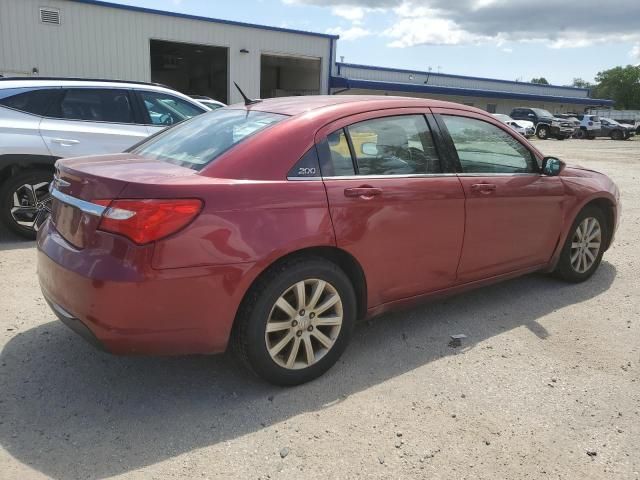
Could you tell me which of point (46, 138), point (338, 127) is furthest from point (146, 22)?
point (338, 127)

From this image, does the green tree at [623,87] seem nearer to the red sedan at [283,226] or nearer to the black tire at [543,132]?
the black tire at [543,132]

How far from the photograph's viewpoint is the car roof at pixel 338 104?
333cm

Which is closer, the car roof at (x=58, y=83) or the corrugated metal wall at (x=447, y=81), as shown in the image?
the car roof at (x=58, y=83)

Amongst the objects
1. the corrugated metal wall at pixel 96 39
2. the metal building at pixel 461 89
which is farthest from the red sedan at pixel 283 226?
the metal building at pixel 461 89

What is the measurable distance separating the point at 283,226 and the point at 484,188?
5.49 feet

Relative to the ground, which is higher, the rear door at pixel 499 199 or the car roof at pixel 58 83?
the car roof at pixel 58 83

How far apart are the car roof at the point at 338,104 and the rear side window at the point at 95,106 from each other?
3.22m

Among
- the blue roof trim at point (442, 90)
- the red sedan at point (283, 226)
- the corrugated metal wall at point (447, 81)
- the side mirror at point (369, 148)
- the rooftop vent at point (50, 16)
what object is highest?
the rooftop vent at point (50, 16)

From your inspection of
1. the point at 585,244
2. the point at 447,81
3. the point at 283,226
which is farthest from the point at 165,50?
the point at 283,226

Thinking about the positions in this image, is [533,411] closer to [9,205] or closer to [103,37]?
[9,205]

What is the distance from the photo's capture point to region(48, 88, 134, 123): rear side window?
617 cm

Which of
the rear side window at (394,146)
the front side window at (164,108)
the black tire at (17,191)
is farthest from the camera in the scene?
the front side window at (164,108)

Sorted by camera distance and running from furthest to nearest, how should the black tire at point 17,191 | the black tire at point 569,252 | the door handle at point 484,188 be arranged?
the black tire at point 17,191 → the black tire at point 569,252 → the door handle at point 484,188

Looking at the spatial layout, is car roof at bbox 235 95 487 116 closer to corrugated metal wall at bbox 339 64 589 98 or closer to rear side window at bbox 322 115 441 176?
rear side window at bbox 322 115 441 176
